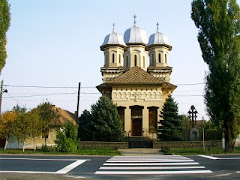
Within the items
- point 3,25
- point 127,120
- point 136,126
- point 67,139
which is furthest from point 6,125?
point 136,126

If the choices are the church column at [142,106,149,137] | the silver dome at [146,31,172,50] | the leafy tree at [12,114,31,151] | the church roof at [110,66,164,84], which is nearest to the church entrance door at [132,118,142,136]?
the church column at [142,106,149,137]

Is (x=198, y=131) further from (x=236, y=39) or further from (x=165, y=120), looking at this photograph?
(x=236, y=39)

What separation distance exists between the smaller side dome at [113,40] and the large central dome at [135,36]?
3.68ft

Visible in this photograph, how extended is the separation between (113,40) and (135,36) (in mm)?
3660

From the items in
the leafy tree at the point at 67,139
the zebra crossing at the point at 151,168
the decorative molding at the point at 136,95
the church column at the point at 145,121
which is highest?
the decorative molding at the point at 136,95

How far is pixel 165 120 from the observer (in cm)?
3094

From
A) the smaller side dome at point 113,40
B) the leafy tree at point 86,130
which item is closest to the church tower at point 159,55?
the smaller side dome at point 113,40

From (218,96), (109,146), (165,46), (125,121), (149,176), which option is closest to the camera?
(149,176)

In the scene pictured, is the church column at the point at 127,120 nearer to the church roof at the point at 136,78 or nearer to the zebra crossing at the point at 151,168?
the church roof at the point at 136,78

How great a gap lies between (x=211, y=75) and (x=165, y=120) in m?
10.9

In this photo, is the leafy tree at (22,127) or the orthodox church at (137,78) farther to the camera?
the orthodox church at (137,78)

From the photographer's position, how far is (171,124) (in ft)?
99.7

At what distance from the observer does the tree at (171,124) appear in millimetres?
29844

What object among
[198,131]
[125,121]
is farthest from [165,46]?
[198,131]
